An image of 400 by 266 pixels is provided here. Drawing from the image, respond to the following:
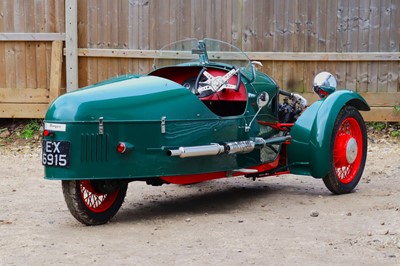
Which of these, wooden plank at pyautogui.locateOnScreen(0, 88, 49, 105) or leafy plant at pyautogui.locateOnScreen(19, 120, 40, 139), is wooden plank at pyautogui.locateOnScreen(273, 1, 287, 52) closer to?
wooden plank at pyautogui.locateOnScreen(0, 88, 49, 105)

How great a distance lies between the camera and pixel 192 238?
6.28m

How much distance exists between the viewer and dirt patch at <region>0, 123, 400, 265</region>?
5703 millimetres

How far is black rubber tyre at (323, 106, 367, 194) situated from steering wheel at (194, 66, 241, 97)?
114 centimetres

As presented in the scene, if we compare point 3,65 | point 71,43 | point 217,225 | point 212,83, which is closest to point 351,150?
point 212,83

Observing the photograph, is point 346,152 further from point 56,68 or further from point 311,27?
point 56,68

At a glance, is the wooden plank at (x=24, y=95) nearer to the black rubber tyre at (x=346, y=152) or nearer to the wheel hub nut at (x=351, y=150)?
the black rubber tyre at (x=346, y=152)

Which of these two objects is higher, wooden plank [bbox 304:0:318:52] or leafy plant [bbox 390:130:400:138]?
wooden plank [bbox 304:0:318:52]

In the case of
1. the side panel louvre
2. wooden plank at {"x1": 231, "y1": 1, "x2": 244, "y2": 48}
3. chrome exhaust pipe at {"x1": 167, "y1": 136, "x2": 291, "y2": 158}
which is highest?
wooden plank at {"x1": 231, "y1": 1, "x2": 244, "y2": 48}

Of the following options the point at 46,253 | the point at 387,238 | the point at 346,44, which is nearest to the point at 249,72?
the point at 387,238

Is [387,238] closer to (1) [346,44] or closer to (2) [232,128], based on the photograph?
(2) [232,128]

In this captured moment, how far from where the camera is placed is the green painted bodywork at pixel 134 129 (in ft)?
21.2

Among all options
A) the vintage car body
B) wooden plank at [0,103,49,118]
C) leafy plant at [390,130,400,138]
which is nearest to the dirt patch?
the vintage car body

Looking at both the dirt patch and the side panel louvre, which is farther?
the side panel louvre

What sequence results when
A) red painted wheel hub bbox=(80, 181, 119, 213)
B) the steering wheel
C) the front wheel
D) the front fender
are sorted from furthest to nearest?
1. the front fender
2. the steering wheel
3. red painted wheel hub bbox=(80, 181, 119, 213)
4. the front wheel
